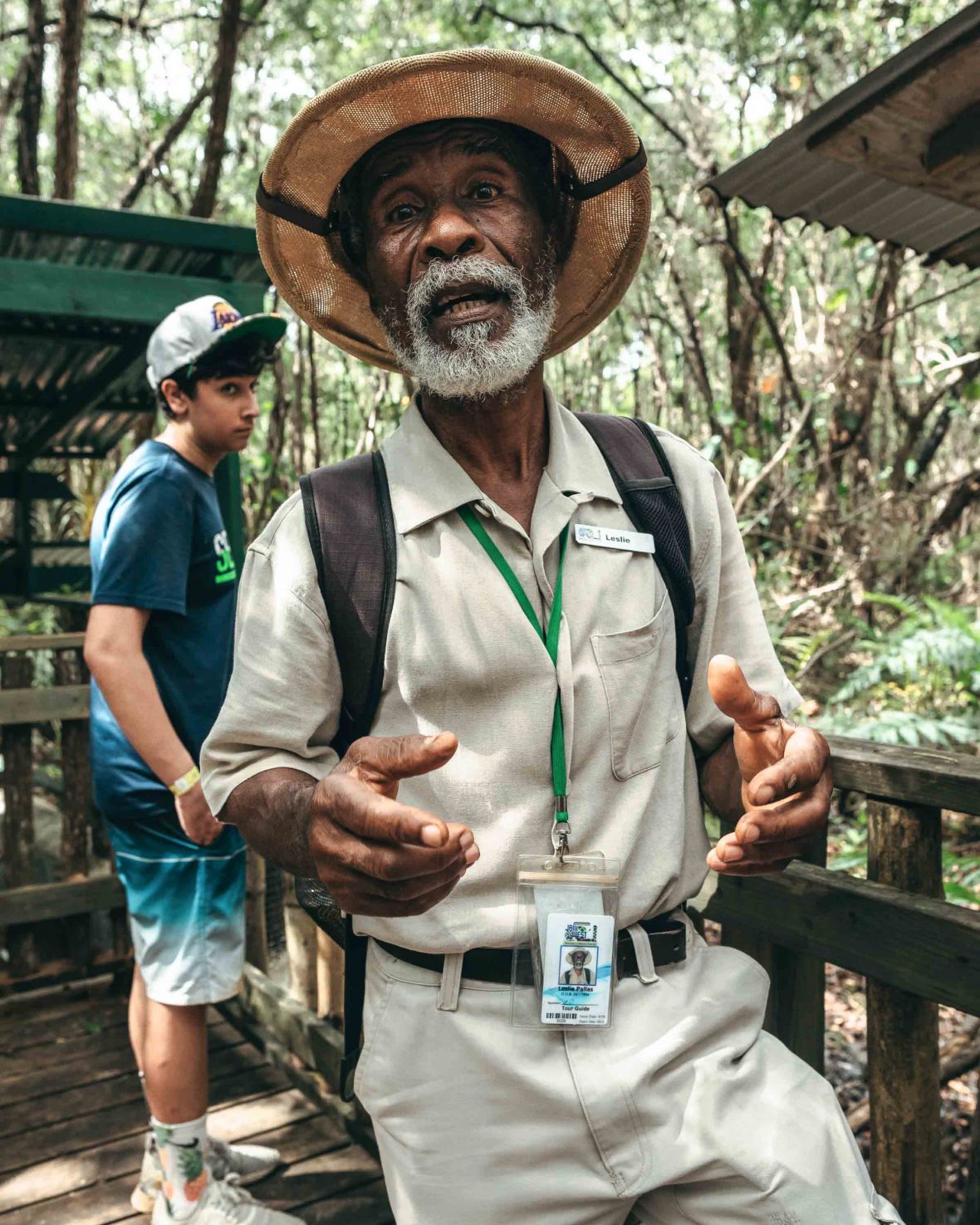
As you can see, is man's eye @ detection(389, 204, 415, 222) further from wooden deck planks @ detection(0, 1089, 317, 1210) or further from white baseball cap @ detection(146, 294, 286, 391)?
wooden deck planks @ detection(0, 1089, 317, 1210)

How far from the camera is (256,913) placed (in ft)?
12.7

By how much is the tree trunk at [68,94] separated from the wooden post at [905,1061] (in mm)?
6161

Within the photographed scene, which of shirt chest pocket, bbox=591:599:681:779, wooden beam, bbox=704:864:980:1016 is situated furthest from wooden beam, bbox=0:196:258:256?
wooden beam, bbox=704:864:980:1016

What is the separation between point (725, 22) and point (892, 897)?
9480 mm

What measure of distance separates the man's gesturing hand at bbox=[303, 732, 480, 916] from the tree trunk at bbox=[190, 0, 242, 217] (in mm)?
6014

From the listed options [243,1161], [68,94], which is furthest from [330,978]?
[68,94]

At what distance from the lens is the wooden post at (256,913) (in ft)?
12.5

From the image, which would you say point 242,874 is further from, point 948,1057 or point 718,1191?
point 948,1057

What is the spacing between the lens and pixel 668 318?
8.89m

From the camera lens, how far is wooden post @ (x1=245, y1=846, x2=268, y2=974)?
3.80 m

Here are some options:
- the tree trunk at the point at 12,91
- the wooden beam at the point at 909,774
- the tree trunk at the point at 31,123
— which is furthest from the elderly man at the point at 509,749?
the tree trunk at the point at 12,91

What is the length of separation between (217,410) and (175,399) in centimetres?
13

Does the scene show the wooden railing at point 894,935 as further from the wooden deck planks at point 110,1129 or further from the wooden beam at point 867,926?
the wooden deck planks at point 110,1129

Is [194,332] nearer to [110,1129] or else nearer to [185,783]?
[185,783]
